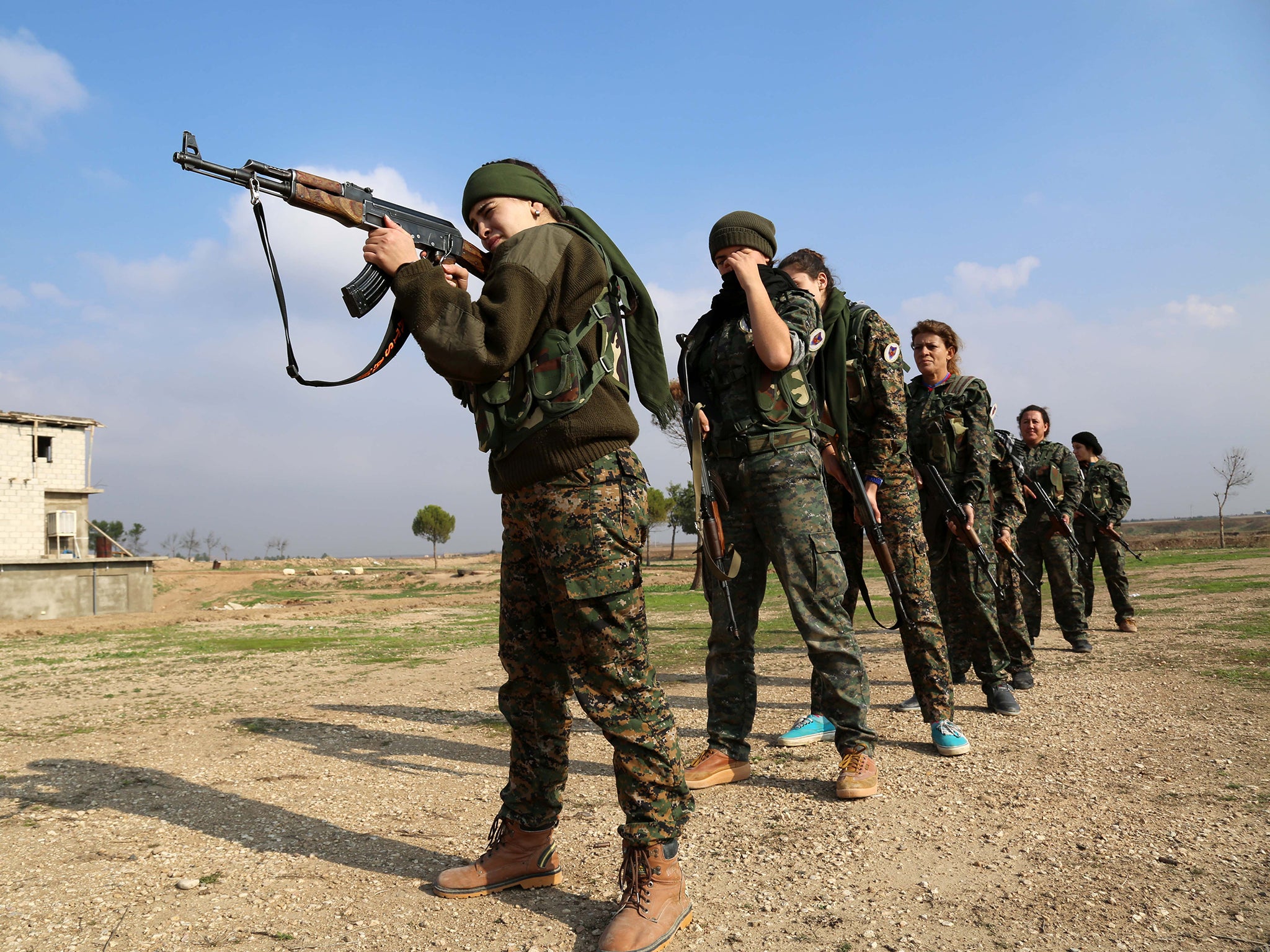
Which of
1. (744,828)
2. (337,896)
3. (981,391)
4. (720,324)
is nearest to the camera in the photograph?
(337,896)

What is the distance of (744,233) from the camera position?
3.58m

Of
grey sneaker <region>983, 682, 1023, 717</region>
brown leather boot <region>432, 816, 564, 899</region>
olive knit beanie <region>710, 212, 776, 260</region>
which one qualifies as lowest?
grey sneaker <region>983, 682, 1023, 717</region>

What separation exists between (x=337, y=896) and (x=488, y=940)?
2.00ft

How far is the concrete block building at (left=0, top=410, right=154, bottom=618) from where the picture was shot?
27219 millimetres

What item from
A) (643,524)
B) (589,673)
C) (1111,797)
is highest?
(643,524)

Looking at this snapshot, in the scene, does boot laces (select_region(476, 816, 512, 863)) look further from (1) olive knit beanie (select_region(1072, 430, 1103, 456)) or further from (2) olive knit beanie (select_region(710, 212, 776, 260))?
(1) olive knit beanie (select_region(1072, 430, 1103, 456))

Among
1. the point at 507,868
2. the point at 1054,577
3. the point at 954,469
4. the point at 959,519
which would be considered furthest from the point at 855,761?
the point at 1054,577

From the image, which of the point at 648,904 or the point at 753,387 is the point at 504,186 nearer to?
the point at 753,387

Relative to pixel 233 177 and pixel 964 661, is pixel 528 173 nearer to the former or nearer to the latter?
pixel 233 177

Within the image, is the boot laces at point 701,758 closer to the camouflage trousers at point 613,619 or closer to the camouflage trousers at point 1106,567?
the camouflage trousers at point 613,619

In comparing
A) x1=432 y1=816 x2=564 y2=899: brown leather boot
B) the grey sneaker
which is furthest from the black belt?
the grey sneaker

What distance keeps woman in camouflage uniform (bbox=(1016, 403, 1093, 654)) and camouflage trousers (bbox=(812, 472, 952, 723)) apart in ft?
13.9

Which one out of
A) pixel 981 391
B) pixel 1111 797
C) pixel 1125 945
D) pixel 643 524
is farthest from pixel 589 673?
pixel 981 391

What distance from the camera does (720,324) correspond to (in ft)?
12.4
